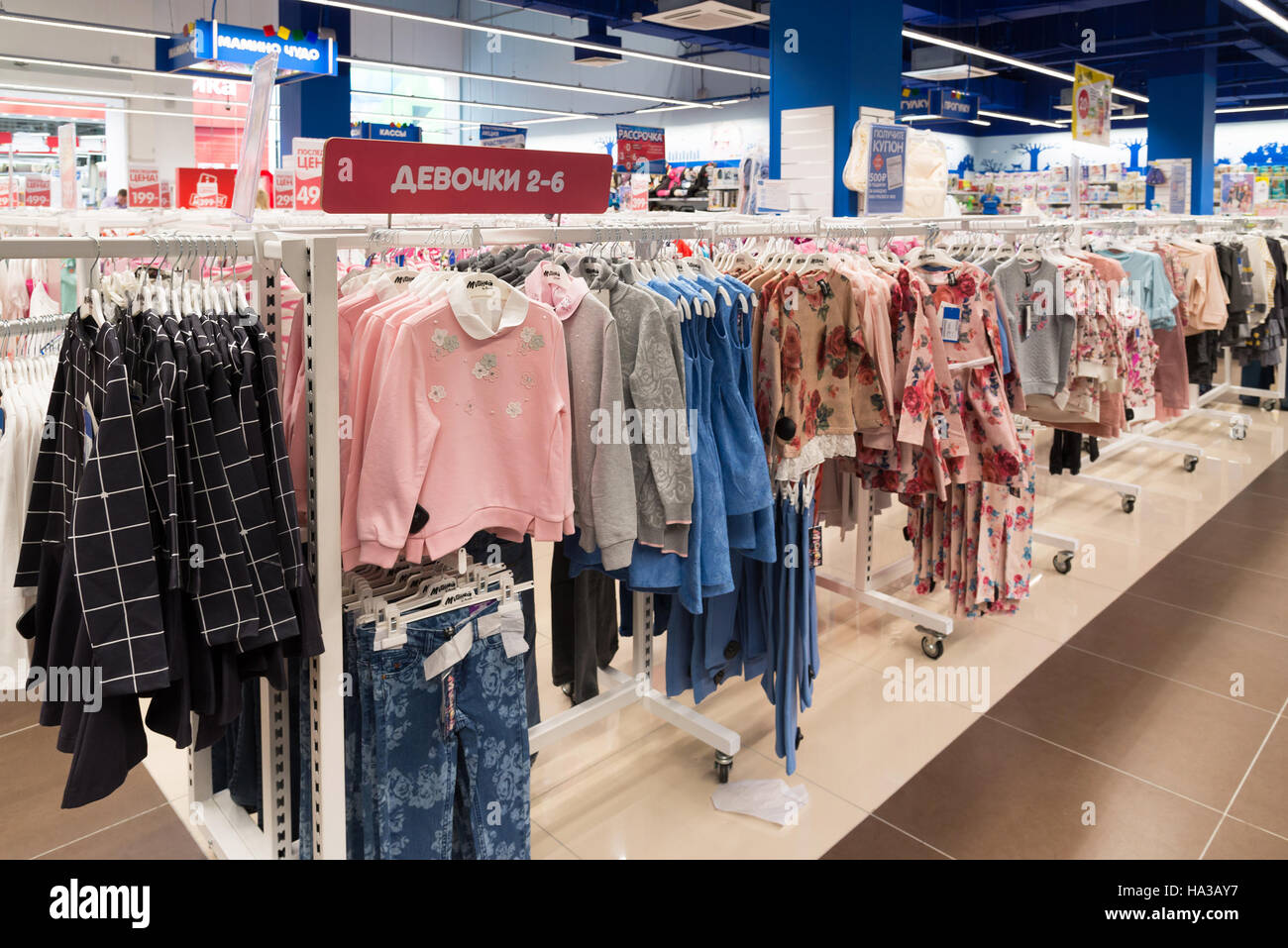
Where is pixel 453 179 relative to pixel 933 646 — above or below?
above

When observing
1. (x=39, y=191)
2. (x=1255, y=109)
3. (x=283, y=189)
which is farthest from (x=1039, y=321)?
(x=1255, y=109)

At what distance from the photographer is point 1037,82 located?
63.4 ft

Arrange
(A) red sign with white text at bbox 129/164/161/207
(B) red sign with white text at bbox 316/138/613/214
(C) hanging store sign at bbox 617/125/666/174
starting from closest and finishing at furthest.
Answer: (B) red sign with white text at bbox 316/138/613/214
(A) red sign with white text at bbox 129/164/161/207
(C) hanging store sign at bbox 617/125/666/174

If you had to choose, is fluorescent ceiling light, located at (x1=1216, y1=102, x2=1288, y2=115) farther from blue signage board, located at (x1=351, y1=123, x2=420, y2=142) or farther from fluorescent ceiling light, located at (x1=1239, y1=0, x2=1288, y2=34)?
blue signage board, located at (x1=351, y1=123, x2=420, y2=142)

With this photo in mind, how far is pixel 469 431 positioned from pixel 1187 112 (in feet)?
47.4

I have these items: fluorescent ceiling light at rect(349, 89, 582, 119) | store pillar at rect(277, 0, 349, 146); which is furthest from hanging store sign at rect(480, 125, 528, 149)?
store pillar at rect(277, 0, 349, 146)

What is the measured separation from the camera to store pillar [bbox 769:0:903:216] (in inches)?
285

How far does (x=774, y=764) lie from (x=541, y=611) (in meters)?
1.72

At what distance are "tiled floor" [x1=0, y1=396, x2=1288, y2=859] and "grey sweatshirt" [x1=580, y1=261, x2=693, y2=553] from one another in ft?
3.57

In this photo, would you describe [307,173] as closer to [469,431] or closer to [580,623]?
[580,623]

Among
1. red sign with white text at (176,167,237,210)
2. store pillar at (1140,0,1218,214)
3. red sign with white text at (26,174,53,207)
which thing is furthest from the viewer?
store pillar at (1140,0,1218,214)

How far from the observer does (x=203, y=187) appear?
8.32 m

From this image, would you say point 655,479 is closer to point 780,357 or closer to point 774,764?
point 780,357
